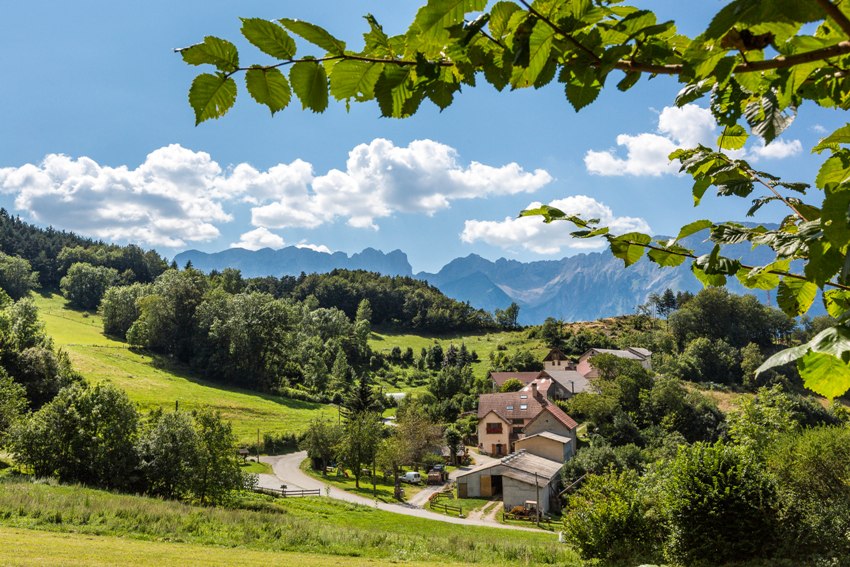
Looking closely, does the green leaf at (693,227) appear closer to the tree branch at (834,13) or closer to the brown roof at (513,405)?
the tree branch at (834,13)

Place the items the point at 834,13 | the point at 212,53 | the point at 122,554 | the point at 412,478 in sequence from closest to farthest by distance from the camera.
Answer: the point at 834,13 < the point at 212,53 < the point at 122,554 < the point at 412,478

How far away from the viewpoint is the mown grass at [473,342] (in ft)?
322

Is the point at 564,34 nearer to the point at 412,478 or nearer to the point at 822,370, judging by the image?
the point at 822,370

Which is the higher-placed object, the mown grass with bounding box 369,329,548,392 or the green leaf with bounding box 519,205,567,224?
the green leaf with bounding box 519,205,567,224

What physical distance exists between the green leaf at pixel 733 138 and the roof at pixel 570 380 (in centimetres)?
7123

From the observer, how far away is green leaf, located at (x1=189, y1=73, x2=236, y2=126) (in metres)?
1.57

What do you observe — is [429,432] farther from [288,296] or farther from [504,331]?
[288,296]

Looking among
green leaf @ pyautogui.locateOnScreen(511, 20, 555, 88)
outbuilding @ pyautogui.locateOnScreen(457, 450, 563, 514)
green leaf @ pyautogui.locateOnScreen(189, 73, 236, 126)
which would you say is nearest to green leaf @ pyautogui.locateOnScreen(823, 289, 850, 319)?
green leaf @ pyautogui.locateOnScreen(511, 20, 555, 88)

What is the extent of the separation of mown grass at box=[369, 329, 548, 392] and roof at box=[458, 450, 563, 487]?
4325 cm

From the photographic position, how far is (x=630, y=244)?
1.98 meters

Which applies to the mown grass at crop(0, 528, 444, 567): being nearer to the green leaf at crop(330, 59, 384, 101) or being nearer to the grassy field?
the green leaf at crop(330, 59, 384, 101)

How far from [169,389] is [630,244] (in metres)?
66.8

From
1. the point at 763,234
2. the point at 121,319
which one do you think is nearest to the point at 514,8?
the point at 763,234

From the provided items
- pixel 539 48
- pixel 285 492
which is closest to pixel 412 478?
pixel 285 492
